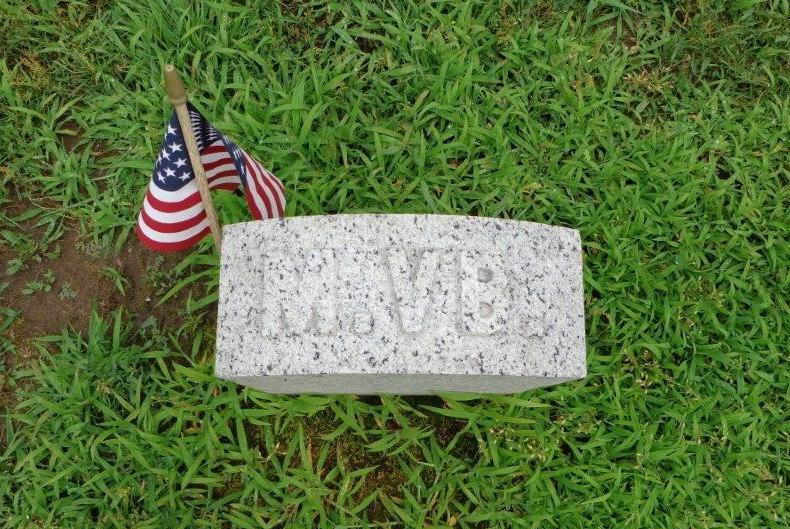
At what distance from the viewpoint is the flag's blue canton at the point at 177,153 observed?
68.3 inches

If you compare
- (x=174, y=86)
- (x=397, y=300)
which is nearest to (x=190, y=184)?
(x=174, y=86)

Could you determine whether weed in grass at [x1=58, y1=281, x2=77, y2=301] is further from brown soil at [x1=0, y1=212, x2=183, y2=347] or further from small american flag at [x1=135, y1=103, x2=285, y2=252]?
small american flag at [x1=135, y1=103, x2=285, y2=252]

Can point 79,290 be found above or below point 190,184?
below

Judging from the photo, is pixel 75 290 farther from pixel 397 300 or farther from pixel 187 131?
pixel 397 300

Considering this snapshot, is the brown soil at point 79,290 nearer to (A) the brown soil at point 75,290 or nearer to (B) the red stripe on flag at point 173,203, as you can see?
(A) the brown soil at point 75,290

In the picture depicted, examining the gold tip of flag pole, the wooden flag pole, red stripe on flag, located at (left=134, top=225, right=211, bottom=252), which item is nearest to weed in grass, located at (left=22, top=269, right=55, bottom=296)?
red stripe on flag, located at (left=134, top=225, right=211, bottom=252)

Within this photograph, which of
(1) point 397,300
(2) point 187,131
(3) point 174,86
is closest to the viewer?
(3) point 174,86

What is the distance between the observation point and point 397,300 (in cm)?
182

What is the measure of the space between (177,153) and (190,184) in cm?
12

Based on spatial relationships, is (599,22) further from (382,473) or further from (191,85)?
(382,473)

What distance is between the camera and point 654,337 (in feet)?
8.67

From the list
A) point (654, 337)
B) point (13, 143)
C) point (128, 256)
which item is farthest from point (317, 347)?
point (13, 143)

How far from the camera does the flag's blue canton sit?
1.73m

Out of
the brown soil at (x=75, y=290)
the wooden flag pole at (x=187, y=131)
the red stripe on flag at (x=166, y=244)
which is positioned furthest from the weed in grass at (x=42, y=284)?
the wooden flag pole at (x=187, y=131)
